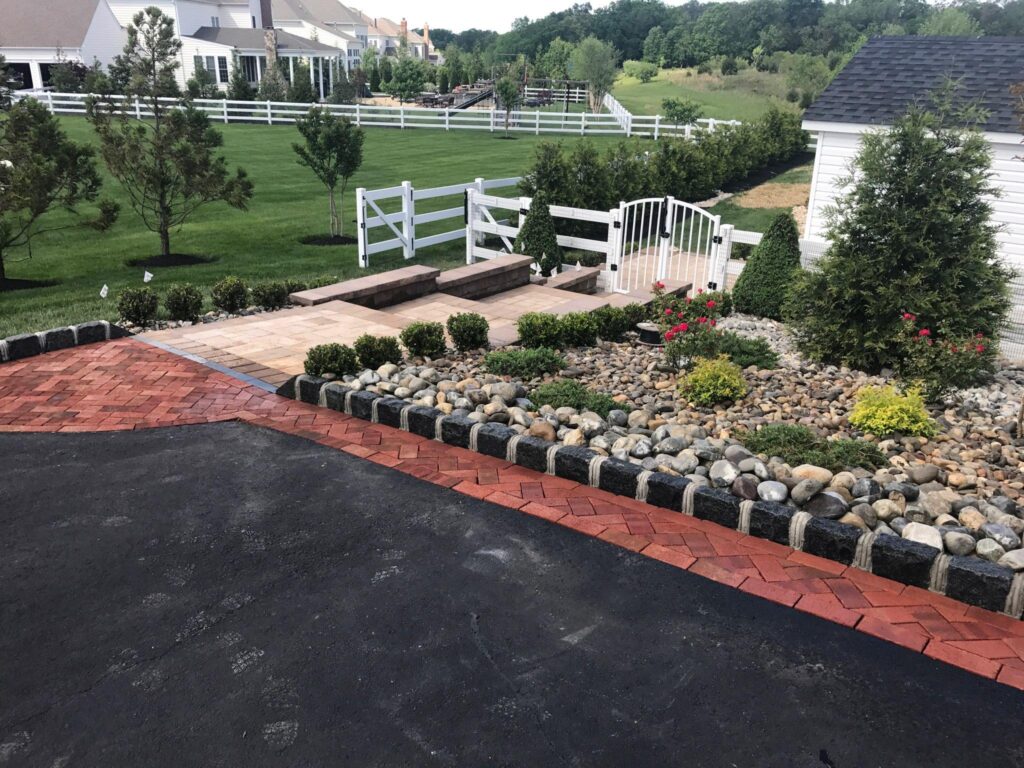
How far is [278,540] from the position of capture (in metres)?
4.94

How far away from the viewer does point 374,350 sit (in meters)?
7.81

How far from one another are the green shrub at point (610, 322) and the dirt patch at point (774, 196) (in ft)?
41.1

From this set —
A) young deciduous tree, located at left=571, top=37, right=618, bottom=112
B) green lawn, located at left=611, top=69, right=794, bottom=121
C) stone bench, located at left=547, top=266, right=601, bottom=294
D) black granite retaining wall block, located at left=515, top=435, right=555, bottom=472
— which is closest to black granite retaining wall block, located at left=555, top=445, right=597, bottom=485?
black granite retaining wall block, located at left=515, top=435, right=555, bottom=472

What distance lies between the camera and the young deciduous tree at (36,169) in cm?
1066

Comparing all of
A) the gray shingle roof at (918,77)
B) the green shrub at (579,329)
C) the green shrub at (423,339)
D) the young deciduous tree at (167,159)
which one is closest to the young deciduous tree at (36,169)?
the young deciduous tree at (167,159)

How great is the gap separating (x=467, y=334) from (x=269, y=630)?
16.0 ft

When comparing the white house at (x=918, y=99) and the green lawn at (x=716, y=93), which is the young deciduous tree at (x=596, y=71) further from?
the white house at (x=918, y=99)

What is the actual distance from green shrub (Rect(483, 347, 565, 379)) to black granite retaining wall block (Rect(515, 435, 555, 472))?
1.81 metres

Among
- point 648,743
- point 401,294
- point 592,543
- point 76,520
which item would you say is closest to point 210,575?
point 76,520

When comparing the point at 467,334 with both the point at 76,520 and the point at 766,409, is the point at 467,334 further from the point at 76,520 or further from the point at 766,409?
the point at 76,520

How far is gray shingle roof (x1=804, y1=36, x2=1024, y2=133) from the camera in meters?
14.3

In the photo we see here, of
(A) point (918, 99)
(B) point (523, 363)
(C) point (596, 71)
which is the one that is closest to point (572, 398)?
(B) point (523, 363)

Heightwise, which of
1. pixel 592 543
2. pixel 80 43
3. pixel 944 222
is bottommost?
pixel 592 543

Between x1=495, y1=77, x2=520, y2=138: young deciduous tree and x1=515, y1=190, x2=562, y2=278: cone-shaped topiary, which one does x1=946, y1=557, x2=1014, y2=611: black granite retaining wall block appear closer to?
x1=515, y1=190, x2=562, y2=278: cone-shaped topiary
